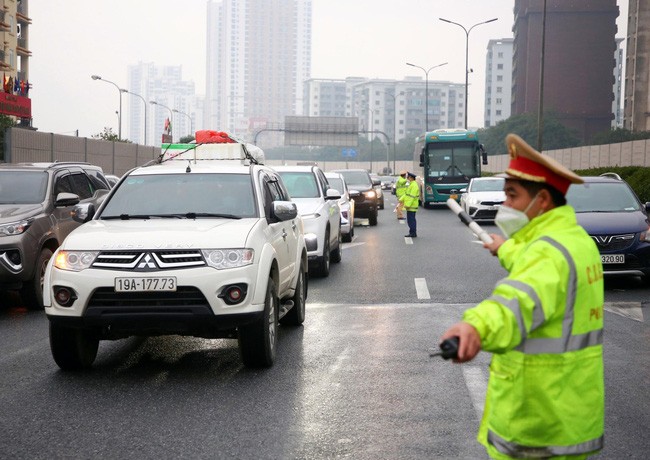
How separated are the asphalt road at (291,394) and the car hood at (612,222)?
6.49 ft

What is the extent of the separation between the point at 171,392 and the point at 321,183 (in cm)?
990

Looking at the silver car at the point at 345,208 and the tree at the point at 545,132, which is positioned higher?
the tree at the point at 545,132

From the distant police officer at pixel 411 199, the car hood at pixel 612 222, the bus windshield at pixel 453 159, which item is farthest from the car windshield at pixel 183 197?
the bus windshield at pixel 453 159

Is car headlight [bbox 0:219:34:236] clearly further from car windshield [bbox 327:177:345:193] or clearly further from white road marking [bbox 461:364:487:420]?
car windshield [bbox 327:177:345:193]

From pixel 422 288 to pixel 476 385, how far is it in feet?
21.4

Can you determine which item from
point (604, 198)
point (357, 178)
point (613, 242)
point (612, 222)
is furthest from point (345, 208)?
point (357, 178)

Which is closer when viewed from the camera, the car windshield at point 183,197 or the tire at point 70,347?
the tire at point 70,347

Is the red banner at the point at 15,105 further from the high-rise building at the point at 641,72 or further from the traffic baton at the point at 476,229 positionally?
the high-rise building at the point at 641,72

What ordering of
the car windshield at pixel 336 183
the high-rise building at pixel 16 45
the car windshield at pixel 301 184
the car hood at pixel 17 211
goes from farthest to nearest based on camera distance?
1. the high-rise building at pixel 16 45
2. the car windshield at pixel 336 183
3. the car windshield at pixel 301 184
4. the car hood at pixel 17 211

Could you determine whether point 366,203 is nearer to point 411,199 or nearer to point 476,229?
point 411,199

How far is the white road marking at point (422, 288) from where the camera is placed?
42.3ft

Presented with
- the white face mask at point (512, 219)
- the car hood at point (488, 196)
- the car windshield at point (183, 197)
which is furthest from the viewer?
the car hood at point (488, 196)

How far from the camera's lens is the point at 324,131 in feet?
310

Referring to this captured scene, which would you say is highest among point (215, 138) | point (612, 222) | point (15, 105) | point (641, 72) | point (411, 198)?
point (641, 72)
